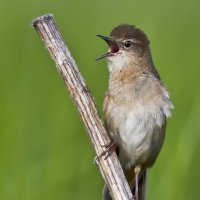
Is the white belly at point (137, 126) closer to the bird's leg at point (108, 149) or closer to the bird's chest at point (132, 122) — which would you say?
the bird's chest at point (132, 122)

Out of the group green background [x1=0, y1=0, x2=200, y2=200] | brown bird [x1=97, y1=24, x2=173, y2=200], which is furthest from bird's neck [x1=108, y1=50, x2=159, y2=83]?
green background [x1=0, y1=0, x2=200, y2=200]

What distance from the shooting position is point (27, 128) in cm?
875

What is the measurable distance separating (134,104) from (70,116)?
95 cm

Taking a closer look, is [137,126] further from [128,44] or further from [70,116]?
[70,116]

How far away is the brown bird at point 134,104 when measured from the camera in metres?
8.15

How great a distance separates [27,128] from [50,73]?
86cm

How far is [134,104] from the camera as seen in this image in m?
8.15

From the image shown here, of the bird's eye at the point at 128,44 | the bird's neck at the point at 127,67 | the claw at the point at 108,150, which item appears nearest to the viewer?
the claw at the point at 108,150

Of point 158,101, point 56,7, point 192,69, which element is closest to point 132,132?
point 158,101

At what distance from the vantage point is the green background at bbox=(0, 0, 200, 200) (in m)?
8.50

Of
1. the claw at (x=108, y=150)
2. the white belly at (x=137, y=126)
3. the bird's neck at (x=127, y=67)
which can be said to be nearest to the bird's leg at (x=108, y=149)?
the claw at (x=108, y=150)

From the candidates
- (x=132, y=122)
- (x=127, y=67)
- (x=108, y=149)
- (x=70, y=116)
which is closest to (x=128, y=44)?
(x=127, y=67)

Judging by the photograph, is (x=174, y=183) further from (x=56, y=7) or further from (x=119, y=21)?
(x=56, y=7)

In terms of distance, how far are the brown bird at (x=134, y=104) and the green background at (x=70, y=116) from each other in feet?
0.93
